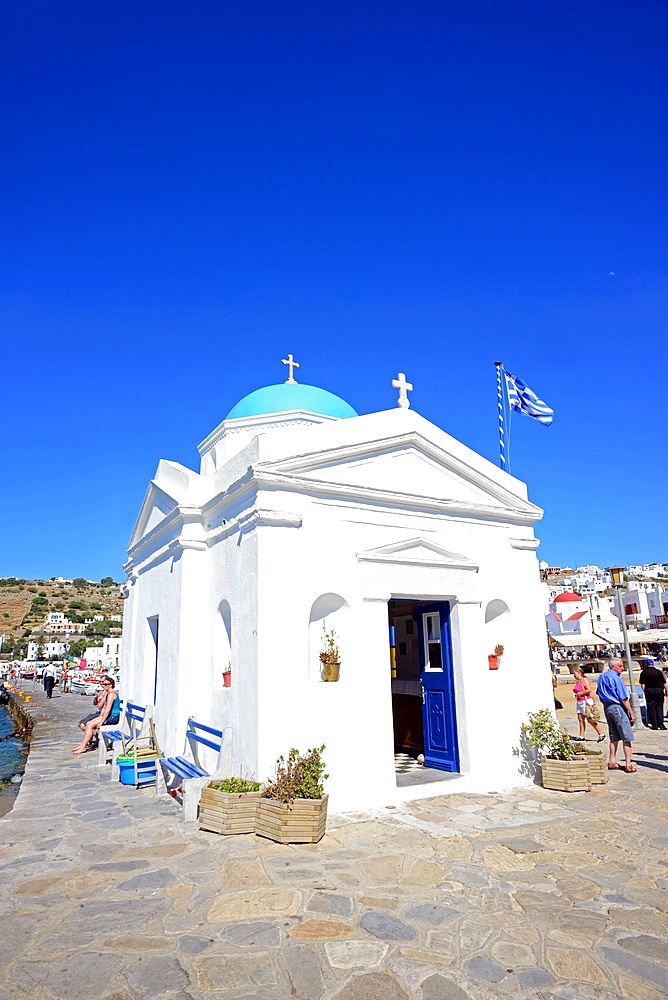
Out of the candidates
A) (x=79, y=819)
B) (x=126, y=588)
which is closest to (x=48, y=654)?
(x=126, y=588)

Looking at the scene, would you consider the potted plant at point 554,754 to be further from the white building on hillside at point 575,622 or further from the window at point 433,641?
the white building on hillside at point 575,622

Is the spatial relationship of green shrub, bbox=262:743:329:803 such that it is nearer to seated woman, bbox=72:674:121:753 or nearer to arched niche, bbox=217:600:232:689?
arched niche, bbox=217:600:232:689

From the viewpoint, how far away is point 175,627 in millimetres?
9859

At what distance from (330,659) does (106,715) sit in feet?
24.1

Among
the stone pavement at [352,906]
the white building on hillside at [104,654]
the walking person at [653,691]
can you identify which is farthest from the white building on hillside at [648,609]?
the stone pavement at [352,906]

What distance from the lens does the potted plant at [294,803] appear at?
6676mm

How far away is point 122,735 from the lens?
449 inches

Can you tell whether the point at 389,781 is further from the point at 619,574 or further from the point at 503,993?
the point at 619,574

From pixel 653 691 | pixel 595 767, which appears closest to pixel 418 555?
pixel 595 767

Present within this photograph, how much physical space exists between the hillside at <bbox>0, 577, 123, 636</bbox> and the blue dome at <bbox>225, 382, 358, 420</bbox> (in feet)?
306

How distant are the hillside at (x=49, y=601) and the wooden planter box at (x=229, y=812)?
98053 mm

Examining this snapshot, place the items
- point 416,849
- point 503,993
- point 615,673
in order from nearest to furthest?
1. point 503,993
2. point 416,849
3. point 615,673

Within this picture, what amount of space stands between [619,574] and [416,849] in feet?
36.0

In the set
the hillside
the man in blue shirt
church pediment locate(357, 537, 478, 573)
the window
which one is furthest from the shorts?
the hillside
